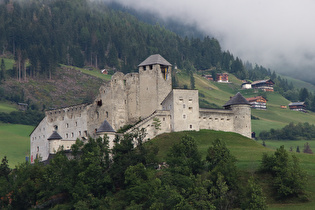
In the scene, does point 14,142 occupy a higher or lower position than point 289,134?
lower

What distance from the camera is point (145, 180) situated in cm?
6800

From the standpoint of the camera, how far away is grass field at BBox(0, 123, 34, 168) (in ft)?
358

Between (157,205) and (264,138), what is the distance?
329 feet

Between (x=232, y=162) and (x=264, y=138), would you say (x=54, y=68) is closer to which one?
(x=264, y=138)

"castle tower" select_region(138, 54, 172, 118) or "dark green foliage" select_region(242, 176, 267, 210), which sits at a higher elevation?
"castle tower" select_region(138, 54, 172, 118)

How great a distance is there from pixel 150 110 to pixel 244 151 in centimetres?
2032

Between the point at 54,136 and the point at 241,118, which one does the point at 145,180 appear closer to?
the point at 54,136

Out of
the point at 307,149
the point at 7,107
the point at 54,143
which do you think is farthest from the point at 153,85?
the point at 7,107

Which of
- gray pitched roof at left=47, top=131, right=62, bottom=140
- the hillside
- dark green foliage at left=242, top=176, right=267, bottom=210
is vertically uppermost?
the hillside

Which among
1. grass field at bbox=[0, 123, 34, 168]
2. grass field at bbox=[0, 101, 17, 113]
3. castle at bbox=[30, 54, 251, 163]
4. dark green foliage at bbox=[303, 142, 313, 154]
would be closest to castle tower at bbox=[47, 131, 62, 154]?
castle at bbox=[30, 54, 251, 163]

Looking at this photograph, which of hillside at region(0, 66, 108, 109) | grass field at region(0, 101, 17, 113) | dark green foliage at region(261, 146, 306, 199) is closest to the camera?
dark green foliage at region(261, 146, 306, 199)

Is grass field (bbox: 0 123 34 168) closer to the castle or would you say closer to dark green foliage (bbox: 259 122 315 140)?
the castle

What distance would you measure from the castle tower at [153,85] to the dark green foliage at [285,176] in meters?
30.1

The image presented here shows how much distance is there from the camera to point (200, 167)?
223 feet
